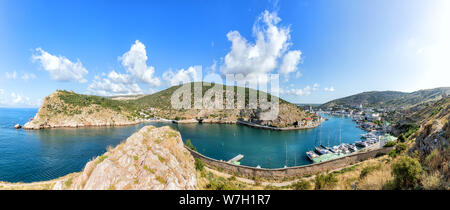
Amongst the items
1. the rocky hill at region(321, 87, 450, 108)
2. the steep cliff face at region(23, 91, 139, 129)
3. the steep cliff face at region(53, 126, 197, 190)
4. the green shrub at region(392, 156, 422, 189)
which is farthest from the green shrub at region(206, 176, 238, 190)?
the rocky hill at region(321, 87, 450, 108)

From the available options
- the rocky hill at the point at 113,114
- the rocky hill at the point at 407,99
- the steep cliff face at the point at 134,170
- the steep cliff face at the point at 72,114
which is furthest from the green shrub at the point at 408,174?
the rocky hill at the point at 407,99

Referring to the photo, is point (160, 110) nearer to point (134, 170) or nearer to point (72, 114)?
point (72, 114)

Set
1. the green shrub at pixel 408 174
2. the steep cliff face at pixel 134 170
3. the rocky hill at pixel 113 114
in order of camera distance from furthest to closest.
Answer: the rocky hill at pixel 113 114 → the steep cliff face at pixel 134 170 → the green shrub at pixel 408 174

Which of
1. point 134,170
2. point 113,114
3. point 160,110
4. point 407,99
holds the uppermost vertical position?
point 407,99

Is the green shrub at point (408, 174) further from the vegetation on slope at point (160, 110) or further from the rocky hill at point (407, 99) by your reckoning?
the rocky hill at point (407, 99)

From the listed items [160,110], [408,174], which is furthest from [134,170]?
[160,110]
